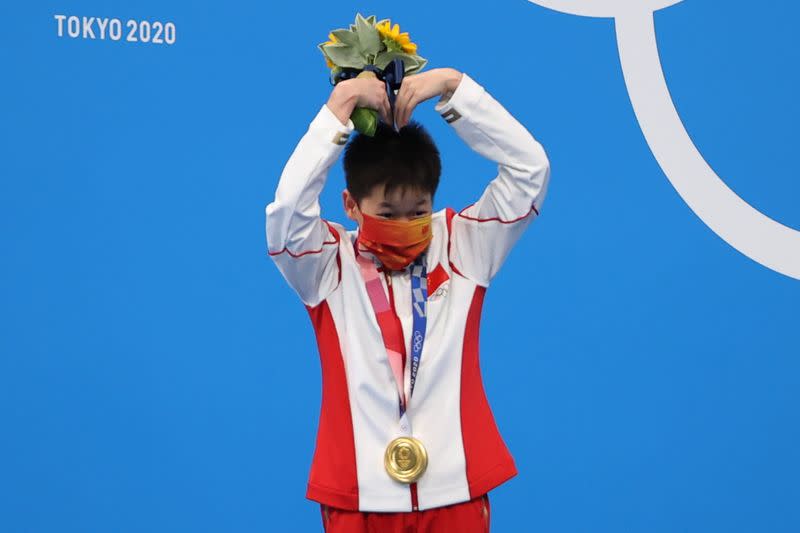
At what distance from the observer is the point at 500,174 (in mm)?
1995

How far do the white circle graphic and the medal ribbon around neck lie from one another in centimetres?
130

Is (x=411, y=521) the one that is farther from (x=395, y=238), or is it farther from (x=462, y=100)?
(x=462, y=100)

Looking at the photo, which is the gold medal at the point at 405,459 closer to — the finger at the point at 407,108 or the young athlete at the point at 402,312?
the young athlete at the point at 402,312

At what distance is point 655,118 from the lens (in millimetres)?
3109

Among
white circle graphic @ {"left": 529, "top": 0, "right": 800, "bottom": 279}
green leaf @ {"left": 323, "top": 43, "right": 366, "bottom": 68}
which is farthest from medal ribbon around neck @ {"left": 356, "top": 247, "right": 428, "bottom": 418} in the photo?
white circle graphic @ {"left": 529, "top": 0, "right": 800, "bottom": 279}

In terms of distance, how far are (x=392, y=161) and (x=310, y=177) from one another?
0.16 m

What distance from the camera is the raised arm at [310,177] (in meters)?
1.86

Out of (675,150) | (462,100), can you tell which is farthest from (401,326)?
(675,150)

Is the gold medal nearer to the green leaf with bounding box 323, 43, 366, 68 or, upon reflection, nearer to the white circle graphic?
the green leaf with bounding box 323, 43, 366, 68

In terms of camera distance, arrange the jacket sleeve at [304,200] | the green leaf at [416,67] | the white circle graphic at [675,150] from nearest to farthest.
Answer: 1. the jacket sleeve at [304,200]
2. the green leaf at [416,67]
3. the white circle graphic at [675,150]


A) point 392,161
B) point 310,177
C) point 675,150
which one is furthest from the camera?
point 675,150

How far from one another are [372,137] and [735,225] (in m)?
Answer: 1.47

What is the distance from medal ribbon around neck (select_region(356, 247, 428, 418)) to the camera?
76.5 inches

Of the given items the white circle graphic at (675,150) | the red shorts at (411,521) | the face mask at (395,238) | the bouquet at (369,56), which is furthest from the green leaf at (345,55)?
the white circle graphic at (675,150)
